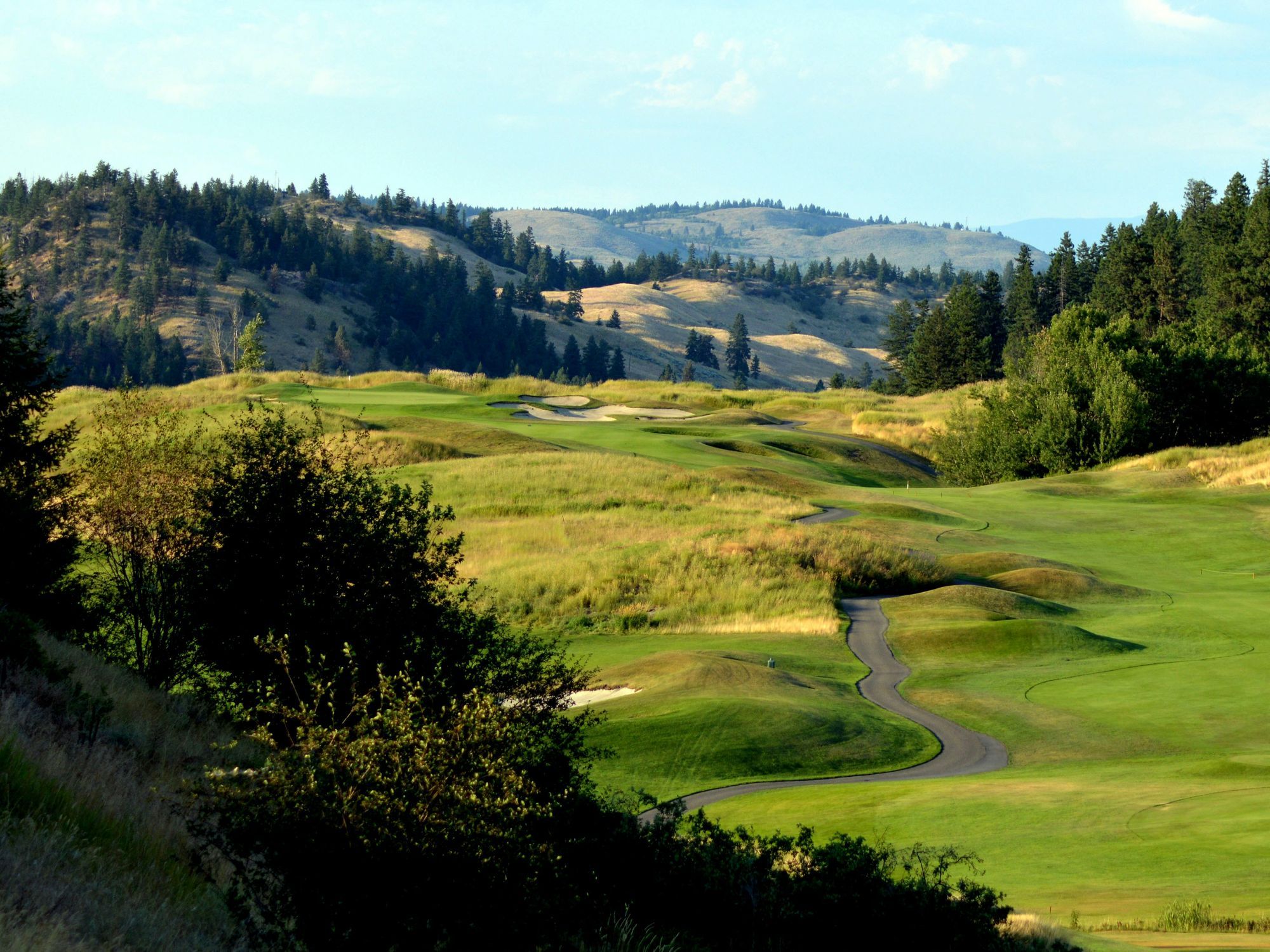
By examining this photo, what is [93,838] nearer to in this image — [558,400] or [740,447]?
[740,447]

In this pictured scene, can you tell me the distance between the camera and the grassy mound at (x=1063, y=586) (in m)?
35.8

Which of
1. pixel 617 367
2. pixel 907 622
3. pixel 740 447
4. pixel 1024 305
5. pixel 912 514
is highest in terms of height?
pixel 1024 305

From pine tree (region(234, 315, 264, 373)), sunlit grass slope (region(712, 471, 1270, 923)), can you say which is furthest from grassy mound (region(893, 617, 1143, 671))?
pine tree (region(234, 315, 264, 373))

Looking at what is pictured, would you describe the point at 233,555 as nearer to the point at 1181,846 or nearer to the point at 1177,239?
the point at 1181,846

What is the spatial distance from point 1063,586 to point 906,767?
63.5 feet

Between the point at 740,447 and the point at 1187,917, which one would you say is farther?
the point at 740,447

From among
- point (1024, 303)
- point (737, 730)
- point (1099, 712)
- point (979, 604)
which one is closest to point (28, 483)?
point (737, 730)

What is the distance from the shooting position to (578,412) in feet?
259

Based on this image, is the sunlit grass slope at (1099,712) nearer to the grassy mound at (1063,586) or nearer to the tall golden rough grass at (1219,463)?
the grassy mound at (1063,586)

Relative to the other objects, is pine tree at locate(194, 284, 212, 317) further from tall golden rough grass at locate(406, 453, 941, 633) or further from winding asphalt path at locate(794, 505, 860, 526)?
winding asphalt path at locate(794, 505, 860, 526)

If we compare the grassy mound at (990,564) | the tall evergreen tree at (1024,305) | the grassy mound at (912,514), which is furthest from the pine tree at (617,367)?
Answer: the grassy mound at (990,564)

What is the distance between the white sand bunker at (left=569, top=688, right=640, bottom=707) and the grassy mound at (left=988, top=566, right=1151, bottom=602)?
17.9 metres

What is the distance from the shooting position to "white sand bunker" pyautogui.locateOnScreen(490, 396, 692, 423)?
7525cm

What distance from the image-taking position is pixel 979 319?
408ft
